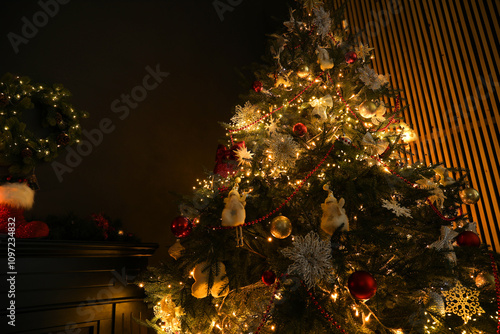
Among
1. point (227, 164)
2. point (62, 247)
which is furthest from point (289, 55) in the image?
point (62, 247)

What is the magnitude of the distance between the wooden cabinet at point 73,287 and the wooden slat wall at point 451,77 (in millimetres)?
2794

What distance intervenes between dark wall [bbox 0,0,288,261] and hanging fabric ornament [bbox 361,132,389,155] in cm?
120

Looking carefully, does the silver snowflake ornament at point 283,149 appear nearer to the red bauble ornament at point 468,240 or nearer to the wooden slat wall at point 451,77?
the red bauble ornament at point 468,240

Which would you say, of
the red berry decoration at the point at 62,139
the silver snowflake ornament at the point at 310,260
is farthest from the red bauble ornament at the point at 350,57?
the red berry decoration at the point at 62,139

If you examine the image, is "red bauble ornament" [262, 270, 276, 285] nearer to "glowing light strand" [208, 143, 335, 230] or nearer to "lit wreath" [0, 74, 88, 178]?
"glowing light strand" [208, 143, 335, 230]

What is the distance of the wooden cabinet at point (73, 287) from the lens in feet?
5.67

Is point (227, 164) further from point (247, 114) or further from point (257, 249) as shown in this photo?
point (257, 249)

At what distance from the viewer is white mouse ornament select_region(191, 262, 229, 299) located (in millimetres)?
A: 1384

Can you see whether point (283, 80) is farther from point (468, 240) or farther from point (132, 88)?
point (132, 88)

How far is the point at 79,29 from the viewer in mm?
2699

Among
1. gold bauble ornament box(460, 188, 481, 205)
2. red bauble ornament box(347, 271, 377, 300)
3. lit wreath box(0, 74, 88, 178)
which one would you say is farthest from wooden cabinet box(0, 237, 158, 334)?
gold bauble ornament box(460, 188, 481, 205)

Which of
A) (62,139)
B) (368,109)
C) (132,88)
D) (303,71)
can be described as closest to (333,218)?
(368,109)

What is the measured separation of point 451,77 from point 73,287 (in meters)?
3.77

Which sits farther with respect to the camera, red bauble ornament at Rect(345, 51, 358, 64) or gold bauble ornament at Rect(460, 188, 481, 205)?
red bauble ornament at Rect(345, 51, 358, 64)
